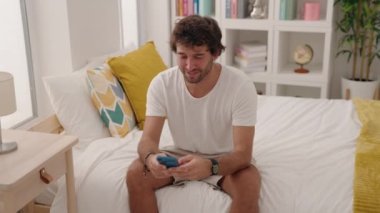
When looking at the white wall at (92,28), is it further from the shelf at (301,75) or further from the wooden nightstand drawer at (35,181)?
the shelf at (301,75)

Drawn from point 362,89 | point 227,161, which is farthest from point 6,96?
point 362,89

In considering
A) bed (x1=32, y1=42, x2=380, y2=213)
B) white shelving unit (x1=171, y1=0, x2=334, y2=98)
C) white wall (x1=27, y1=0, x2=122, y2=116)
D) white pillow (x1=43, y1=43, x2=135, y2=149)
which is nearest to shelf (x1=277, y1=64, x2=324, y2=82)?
white shelving unit (x1=171, y1=0, x2=334, y2=98)

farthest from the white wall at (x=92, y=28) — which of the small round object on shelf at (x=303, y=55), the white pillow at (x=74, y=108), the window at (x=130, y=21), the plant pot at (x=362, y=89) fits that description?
the plant pot at (x=362, y=89)

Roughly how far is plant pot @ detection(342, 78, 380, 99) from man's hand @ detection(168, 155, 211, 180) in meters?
2.35

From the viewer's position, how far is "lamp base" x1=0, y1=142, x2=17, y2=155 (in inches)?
64.4

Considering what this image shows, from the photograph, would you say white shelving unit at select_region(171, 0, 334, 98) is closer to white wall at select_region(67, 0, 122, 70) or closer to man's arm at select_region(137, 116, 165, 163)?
white wall at select_region(67, 0, 122, 70)

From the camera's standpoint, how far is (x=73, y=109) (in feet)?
7.35

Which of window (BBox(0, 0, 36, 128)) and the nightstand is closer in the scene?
the nightstand

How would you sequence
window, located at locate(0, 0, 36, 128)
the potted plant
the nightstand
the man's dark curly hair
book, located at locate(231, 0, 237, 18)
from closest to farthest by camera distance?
the nightstand < the man's dark curly hair < window, located at locate(0, 0, 36, 128) < the potted plant < book, located at locate(231, 0, 237, 18)

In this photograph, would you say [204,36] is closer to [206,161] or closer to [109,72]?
[206,161]

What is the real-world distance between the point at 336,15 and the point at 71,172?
112 inches

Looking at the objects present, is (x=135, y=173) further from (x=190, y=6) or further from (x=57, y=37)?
(x=190, y=6)

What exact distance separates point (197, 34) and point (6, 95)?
28.3 inches

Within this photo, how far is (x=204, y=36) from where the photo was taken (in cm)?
180
